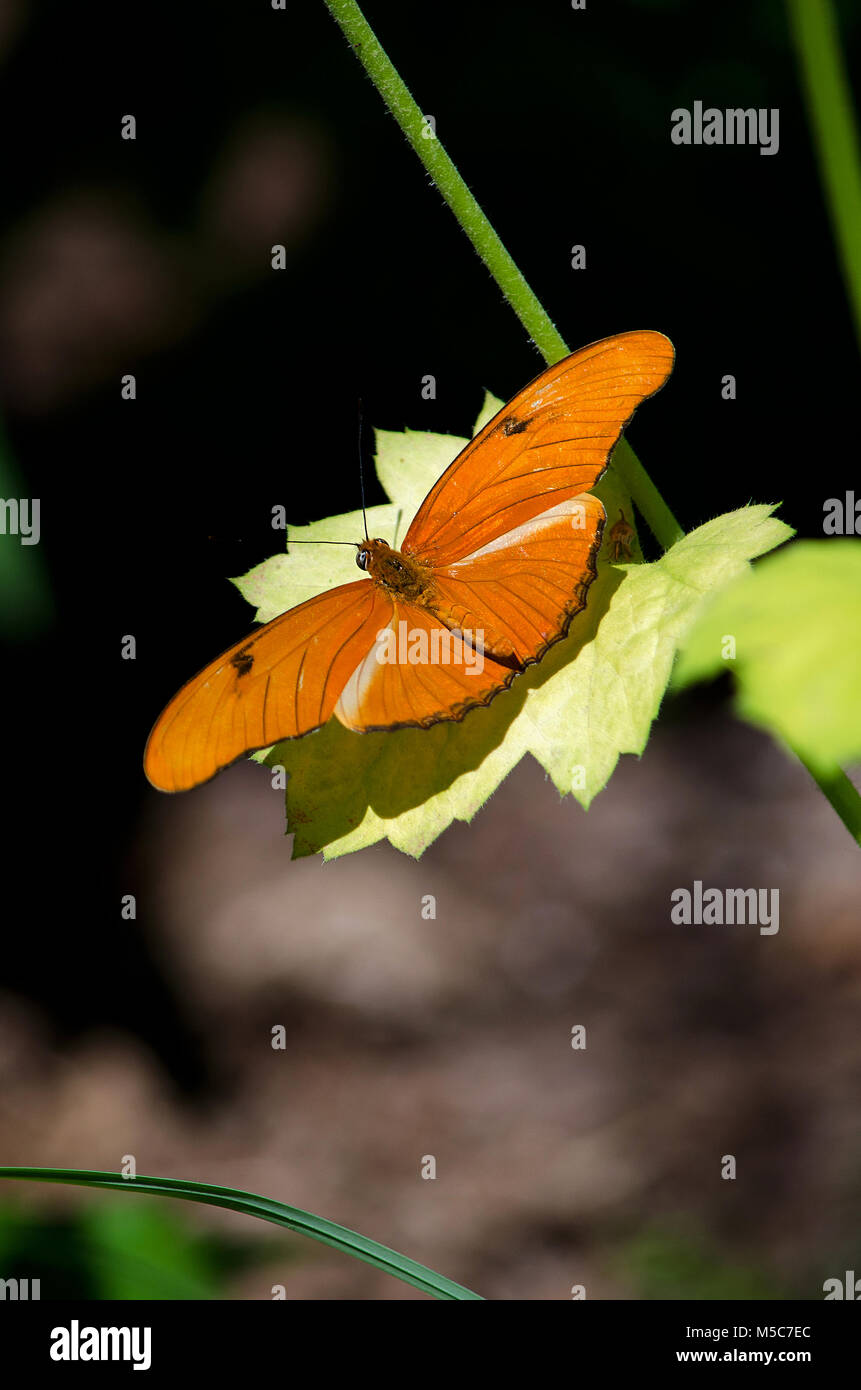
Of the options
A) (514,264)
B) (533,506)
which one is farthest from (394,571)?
(514,264)

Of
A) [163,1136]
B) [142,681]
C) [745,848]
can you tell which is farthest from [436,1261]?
[142,681]

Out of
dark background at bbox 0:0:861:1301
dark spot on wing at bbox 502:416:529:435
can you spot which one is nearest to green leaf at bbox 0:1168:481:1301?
dark spot on wing at bbox 502:416:529:435

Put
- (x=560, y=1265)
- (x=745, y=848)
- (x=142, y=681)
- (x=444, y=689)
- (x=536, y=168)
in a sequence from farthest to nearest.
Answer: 1. (x=142, y=681)
2. (x=745, y=848)
3. (x=536, y=168)
4. (x=560, y=1265)
5. (x=444, y=689)

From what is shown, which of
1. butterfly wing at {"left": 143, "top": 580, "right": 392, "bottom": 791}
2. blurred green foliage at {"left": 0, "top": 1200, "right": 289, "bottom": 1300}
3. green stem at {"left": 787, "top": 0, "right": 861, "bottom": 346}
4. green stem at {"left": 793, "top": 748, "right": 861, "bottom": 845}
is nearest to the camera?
green stem at {"left": 787, "top": 0, "right": 861, "bottom": 346}

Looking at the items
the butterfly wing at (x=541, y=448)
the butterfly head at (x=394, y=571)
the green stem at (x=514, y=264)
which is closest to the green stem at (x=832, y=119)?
the green stem at (x=514, y=264)

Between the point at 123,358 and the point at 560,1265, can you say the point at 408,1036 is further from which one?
the point at 123,358

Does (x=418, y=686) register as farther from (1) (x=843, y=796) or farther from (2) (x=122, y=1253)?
(2) (x=122, y=1253)

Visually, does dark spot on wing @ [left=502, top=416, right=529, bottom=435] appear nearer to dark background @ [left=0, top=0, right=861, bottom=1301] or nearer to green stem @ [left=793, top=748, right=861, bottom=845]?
green stem @ [left=793, top=748, right=861, bottom=845]
